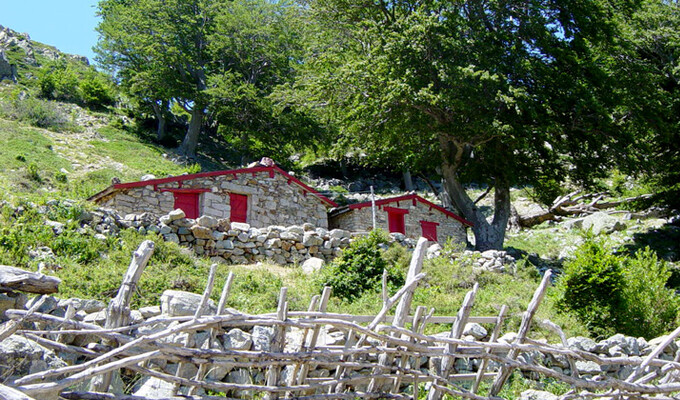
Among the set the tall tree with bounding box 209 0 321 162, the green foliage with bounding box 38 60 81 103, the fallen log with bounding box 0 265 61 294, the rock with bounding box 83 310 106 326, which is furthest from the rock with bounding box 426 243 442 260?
the green foliage with bounding box 38 60 81 103

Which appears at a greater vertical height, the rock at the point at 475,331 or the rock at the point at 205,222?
the rock at the point at 205,222

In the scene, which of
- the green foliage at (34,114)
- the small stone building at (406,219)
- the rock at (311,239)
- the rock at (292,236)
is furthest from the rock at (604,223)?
the green foliage at (34,114)

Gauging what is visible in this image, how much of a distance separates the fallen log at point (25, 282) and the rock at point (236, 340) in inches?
78.6

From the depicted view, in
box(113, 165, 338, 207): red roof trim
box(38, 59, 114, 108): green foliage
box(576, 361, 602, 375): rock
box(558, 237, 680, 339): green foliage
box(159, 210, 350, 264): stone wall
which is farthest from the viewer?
box(38, 59, 114, 108): green foliage

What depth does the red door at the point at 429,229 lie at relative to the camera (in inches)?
841

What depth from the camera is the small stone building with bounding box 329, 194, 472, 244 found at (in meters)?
19.8

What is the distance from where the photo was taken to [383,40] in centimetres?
2031

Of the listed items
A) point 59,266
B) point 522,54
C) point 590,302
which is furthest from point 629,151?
point 59,266

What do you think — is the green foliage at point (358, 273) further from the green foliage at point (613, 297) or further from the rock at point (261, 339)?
the rock at point (261, 339)

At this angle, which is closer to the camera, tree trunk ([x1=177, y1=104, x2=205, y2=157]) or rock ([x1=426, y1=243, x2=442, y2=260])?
rock ([x1=426, y1=243, x2=442, y2=260])

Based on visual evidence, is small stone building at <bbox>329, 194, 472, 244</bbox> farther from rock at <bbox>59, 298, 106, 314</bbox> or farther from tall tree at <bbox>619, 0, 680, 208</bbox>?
rock at <bbox>59, 298, 106, 314</bbox>

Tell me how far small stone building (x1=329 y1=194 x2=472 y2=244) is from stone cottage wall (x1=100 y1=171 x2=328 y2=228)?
0.96 meters

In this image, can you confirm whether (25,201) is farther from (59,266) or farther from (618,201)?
(618,201)

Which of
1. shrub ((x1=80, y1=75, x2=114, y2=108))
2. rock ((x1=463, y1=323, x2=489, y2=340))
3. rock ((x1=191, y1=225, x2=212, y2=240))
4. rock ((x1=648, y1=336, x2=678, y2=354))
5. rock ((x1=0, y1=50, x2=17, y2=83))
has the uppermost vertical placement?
rock ((x1=0, y1=50, x2=17, y2=83))
